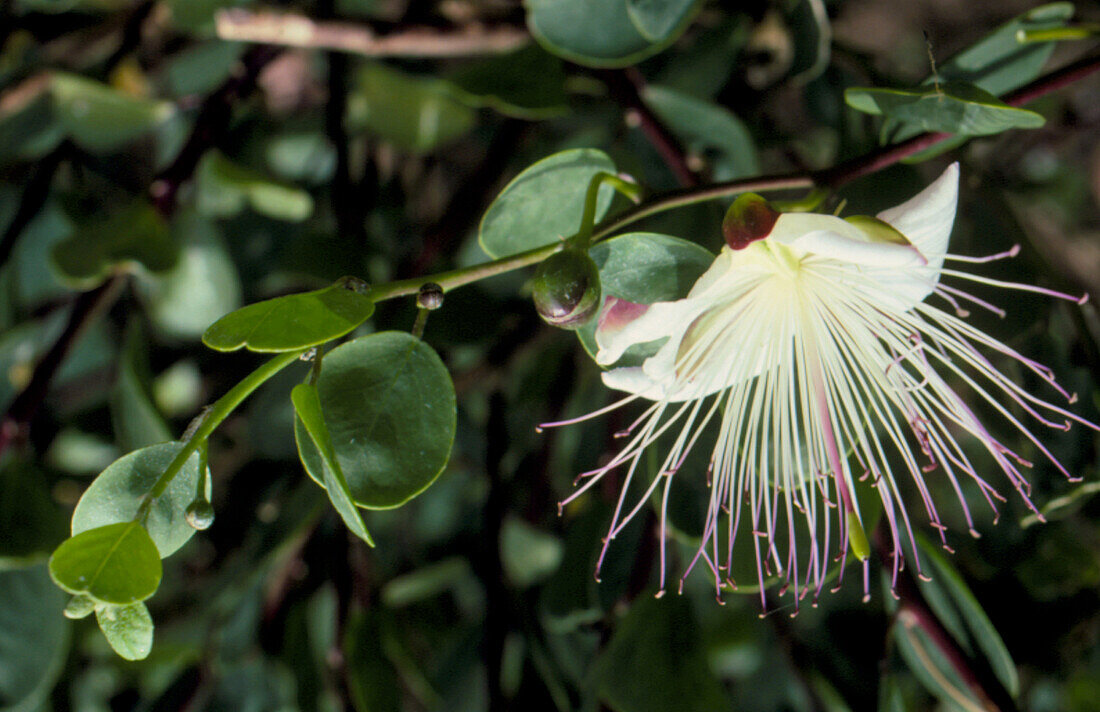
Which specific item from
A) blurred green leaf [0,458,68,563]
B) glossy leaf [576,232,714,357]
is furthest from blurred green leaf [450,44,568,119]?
blurred green leaf [0,458,68,563]

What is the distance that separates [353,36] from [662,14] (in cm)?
33

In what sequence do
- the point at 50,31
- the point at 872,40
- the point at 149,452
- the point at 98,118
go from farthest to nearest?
the point at 872,40
the point at 50,31
the point at 98,118
the point at 149,452

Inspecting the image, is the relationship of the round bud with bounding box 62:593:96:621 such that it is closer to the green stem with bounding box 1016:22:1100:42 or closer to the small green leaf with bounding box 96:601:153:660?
the small green leaf with bounding box 96:601:153:660

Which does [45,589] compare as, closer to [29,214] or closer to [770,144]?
[29,214]

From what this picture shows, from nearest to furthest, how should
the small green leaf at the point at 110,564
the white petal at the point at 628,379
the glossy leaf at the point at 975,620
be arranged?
the small green leaf at the point at 110,564 < the white petal at the point at 628,379 < the glossy leaf at the point at 975,620

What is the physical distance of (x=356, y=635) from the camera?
0.77 meters

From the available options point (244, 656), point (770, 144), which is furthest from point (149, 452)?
point (770, 144)

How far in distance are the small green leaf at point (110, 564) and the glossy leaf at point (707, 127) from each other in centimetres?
55

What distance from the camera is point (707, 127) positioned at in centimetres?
70

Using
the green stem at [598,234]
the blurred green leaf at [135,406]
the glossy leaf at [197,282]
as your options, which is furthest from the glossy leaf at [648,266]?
the glossy leaf at [197,282]

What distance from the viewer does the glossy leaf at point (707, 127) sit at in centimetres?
68

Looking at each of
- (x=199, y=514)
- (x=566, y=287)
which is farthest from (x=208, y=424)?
(x=566, y=287)

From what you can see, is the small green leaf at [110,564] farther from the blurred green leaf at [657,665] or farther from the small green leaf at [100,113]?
the small green leaf at [100,113]

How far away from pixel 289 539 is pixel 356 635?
14cm
